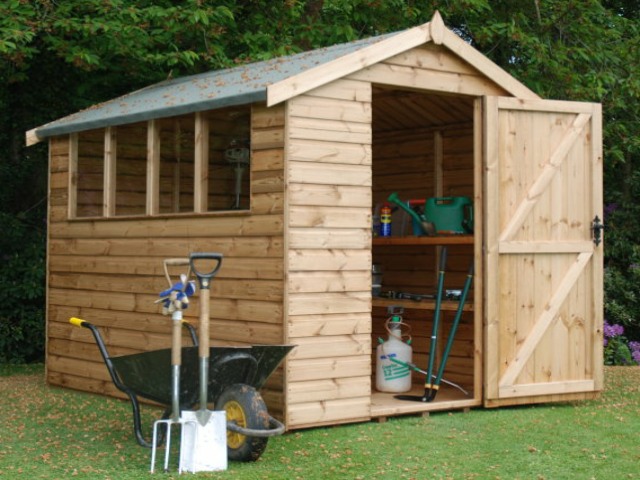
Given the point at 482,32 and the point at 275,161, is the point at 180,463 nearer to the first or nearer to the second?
the point at 275,161

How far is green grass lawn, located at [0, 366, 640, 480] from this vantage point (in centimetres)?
620

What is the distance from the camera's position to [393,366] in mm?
9031

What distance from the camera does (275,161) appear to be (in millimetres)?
7387

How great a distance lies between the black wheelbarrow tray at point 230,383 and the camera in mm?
6336

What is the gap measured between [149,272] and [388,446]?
2.64 metres

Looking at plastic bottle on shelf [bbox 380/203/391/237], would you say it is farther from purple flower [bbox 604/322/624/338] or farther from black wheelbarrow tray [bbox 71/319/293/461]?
purple flower [bbox 604/322/624/338]

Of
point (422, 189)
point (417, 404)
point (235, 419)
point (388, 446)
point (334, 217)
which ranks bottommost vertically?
point (388, 446)

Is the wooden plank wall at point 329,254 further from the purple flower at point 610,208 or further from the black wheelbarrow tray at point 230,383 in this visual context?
the purple flower at point 610,208

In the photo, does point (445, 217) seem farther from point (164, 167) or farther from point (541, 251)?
point (164, 167)

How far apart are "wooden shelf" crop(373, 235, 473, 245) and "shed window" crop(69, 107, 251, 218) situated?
1673 mm

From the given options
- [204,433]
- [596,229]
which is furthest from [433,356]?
[204,433]

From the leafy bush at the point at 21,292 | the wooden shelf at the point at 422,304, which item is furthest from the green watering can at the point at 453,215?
the leafy bush at the point at 21,292

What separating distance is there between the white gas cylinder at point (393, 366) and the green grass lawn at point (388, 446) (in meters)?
0.84

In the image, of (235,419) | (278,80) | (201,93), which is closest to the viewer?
(235,419)
